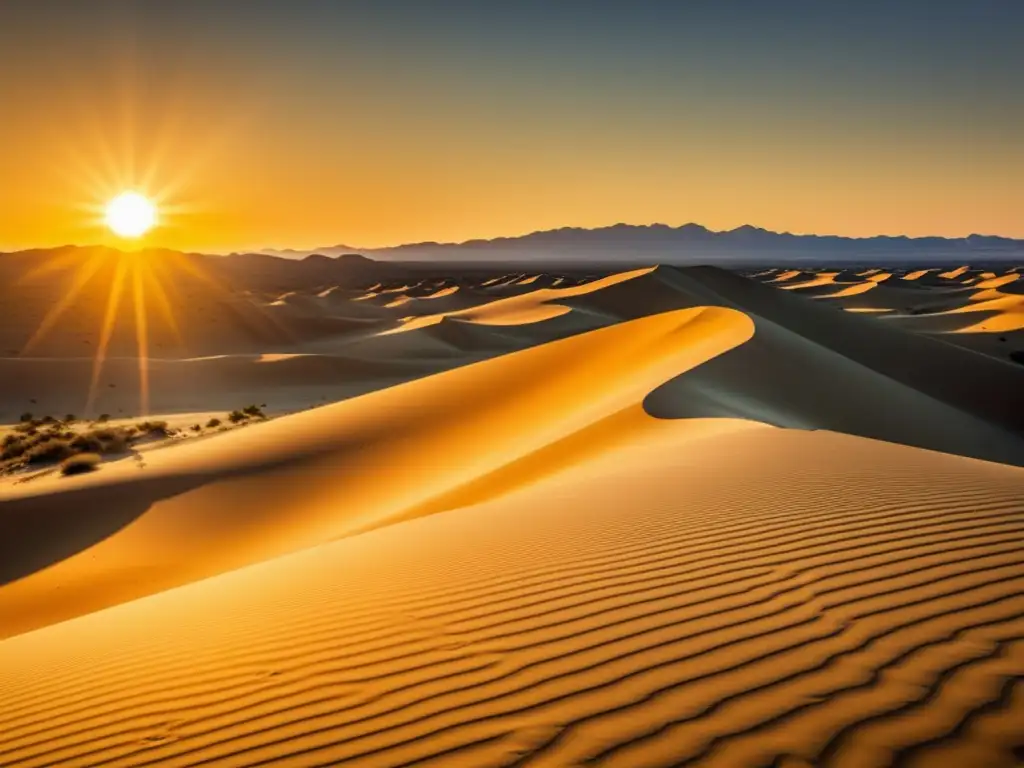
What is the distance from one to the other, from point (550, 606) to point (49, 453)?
15102 millimetres

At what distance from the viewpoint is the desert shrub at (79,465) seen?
1338 centimetres

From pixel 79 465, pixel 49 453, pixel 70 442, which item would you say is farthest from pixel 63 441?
pixel 79 465

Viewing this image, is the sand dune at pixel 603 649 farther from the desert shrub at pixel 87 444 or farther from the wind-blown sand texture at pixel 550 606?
the desert shrub at pixel 87 444

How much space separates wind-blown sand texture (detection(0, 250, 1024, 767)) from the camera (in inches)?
97.0

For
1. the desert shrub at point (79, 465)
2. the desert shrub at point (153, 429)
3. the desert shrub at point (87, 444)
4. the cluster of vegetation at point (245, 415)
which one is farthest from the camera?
the cluster of vegetation at point (245, 415)

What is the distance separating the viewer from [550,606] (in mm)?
3604

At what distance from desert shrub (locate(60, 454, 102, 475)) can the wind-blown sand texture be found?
1.59 meters

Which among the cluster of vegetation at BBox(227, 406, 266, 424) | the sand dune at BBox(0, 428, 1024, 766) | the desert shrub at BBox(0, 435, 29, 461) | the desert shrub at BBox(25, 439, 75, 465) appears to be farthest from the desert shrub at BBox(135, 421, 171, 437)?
the sand dune at BBox(0, 428, 1024, 766)

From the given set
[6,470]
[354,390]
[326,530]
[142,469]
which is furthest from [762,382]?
[354,390]

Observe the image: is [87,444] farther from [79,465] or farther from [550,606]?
[550,606]

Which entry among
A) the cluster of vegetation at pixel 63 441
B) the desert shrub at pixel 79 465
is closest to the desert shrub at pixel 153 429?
the cluster of vegetation at pixel 63 441

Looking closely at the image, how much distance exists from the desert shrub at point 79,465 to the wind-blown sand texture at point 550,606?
1.59 m

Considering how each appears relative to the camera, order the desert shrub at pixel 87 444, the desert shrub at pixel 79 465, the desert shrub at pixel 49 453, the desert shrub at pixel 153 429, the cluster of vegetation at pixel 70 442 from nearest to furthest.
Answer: the desert shrub at pixel 79 465 < the cluster of vegetation at pixel 70 442 < the desert shrub at pixel 49 453 < the desert shrub at pixel 87 444 < the desert shrub at pixel 153 429

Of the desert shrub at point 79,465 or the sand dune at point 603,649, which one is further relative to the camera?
the desert shrub at point 79,465
